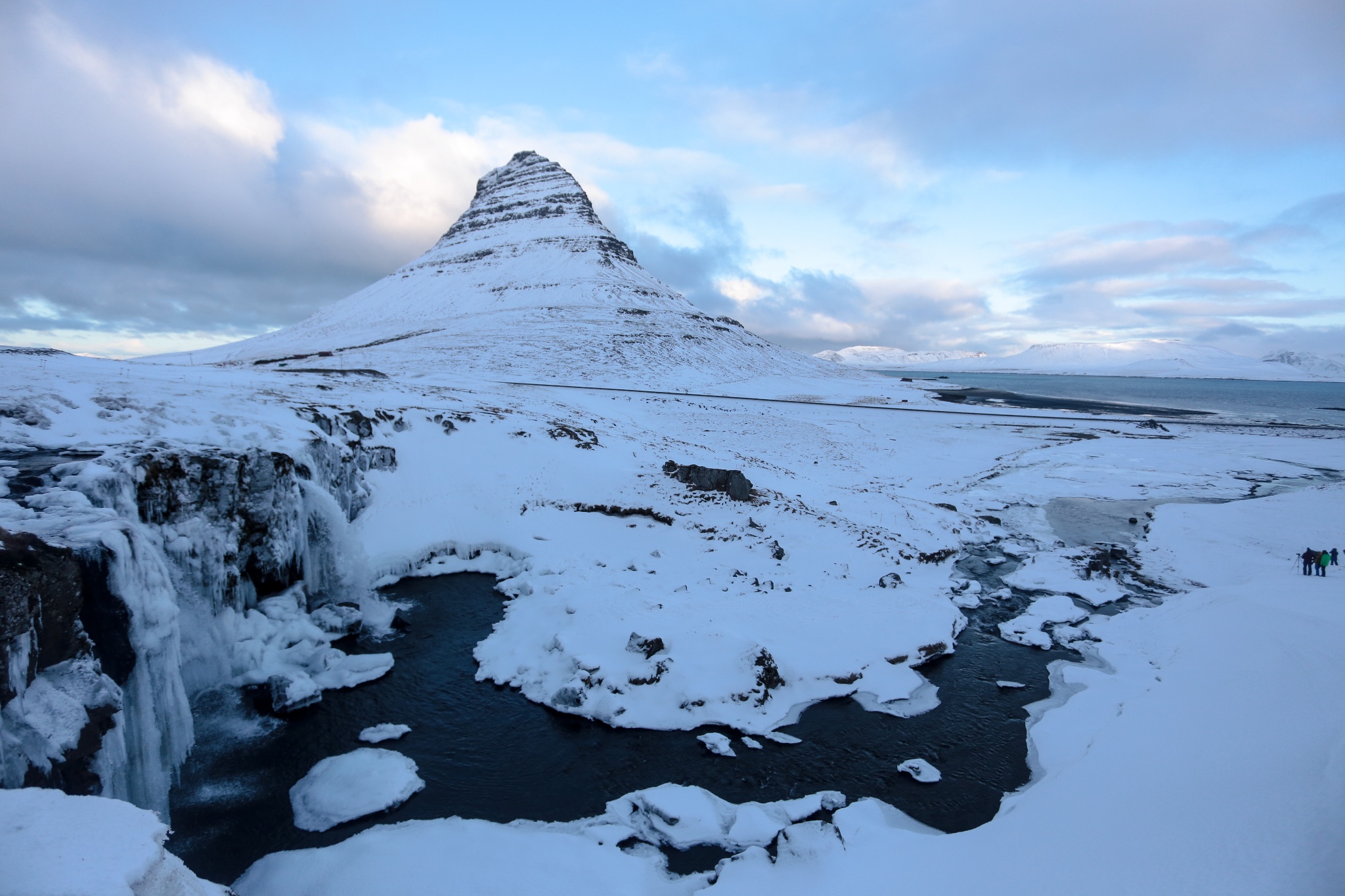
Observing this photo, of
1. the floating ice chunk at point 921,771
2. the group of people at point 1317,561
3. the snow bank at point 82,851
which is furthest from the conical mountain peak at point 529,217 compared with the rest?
the snow bank at point 82,851

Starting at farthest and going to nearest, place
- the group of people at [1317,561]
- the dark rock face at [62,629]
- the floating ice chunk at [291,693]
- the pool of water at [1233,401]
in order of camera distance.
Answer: the pool of water at [1233,401] < the group of people at [1317,561] < the floating ice chunk at [291,693] < the dark rock face at [62,629]

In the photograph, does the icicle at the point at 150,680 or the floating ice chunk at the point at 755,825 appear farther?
the floating ice chunk at the point at 755,825

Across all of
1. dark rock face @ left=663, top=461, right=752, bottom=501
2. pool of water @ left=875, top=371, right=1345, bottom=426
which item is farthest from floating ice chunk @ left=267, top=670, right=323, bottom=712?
pool of water @ left=875, top=371, right=1345, bottom=426

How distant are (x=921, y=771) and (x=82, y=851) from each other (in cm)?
1147

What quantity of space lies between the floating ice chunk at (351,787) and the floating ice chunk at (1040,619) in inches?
596

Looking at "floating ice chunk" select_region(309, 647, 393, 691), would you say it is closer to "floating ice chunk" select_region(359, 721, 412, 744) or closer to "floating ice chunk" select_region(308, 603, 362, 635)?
"floating ice chunk" select_region(308, 603, 362, 635)

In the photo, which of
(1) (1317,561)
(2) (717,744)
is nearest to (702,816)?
(2) (717,744)

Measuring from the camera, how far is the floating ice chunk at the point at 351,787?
382 inches

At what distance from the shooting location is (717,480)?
2592 cm

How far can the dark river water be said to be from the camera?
32.0 feet

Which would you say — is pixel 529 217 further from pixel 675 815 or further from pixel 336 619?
pixel 675 815

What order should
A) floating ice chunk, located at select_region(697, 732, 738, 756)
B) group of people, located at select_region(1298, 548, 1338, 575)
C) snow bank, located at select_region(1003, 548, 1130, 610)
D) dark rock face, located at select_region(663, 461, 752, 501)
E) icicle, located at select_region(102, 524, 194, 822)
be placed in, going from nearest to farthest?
icicle, located at select_region(102, 524, 194, 822), floating ice chunk, located at select_region(697, 732, 738, 756), snow bank, located at select_region(1003, 548, 1130, 610), group of people, located at select_region(1298, 548, 1338, 575), dark rock face, located at select_region(663, 461, 752, 501)

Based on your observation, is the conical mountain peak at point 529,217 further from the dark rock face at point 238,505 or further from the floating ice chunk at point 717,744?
the floating ice chunk at point 717,744

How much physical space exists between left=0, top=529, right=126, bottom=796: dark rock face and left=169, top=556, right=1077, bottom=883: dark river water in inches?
80.4
